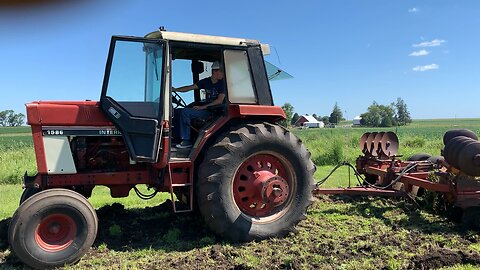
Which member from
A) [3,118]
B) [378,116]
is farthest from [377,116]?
[3,118]

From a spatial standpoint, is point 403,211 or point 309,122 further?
point 309,122

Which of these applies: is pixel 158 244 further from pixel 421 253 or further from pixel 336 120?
pixel 336 120

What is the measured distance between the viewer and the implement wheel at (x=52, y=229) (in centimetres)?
428

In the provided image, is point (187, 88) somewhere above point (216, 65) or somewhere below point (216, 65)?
below

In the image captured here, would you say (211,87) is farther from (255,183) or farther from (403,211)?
(403,211)

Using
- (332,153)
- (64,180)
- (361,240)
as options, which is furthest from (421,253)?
(332,153)

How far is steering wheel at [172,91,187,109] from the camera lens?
19.0 feet

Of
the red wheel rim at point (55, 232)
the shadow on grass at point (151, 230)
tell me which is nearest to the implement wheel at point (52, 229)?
the red wheel rim at point (55, 232)

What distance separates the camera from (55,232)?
4.53 m

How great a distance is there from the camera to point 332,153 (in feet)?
52.5

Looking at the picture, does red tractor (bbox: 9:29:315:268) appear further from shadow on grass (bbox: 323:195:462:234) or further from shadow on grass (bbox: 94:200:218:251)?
shadow on grass (bbox: 323:195:462:234)

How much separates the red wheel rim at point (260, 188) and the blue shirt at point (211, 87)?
98 centimetres

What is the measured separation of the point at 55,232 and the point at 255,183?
2.31 meters

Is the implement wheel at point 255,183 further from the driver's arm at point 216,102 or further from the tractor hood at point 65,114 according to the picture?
the tractor hood at point 65,114
